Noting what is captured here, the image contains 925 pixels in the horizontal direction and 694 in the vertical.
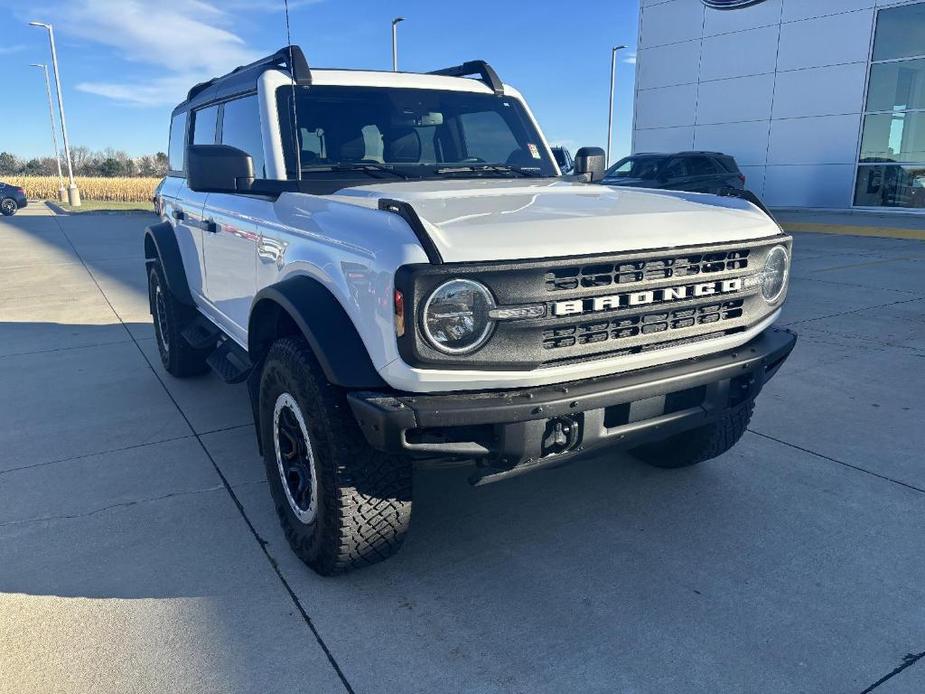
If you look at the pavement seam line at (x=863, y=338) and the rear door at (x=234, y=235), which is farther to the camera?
the pavement seam line at (x=863, y=338)

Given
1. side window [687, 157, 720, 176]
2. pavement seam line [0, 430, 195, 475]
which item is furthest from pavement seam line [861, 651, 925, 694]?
side window [687, 157, 720, 176]

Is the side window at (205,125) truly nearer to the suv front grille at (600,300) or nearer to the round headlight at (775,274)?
the suv front grille at (600,300)

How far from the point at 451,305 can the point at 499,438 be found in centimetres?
47

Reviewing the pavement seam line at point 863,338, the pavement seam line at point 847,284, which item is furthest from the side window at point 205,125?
the pavement seam line at point 847,284

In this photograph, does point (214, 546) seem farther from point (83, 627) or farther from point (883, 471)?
point (883, 471)

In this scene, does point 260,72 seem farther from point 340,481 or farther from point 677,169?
point 677,169

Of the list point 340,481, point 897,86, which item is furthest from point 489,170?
point 897,86

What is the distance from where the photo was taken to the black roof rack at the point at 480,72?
4359 mm

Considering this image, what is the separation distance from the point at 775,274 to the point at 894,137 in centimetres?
1833

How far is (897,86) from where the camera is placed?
17.9 m

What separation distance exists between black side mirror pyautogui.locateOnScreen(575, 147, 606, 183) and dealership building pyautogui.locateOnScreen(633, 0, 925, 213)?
16936 mm

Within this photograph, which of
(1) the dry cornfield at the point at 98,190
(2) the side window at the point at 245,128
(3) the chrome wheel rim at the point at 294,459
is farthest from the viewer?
(1) the dry cornfield at the point at 98,190

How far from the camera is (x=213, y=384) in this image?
539 cm

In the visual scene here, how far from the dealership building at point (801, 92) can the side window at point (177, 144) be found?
59.0 ft
